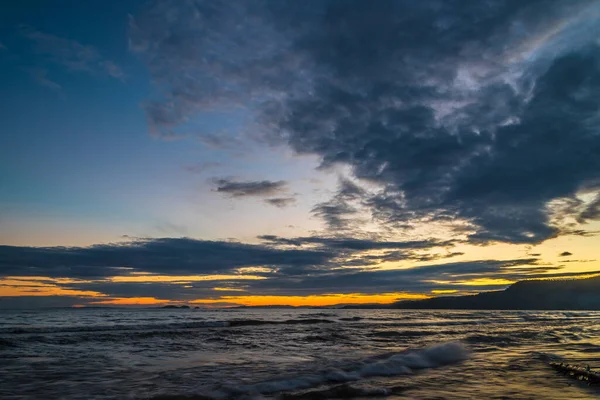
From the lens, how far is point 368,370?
13.8m

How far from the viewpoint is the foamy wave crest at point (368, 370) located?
10.8 metres

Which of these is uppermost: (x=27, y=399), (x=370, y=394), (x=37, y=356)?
(x=370, y=394)

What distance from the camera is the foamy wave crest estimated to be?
10812 millimetres

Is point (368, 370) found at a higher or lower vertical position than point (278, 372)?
higher

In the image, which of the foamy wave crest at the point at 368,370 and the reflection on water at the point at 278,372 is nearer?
the reflection on water at the point at 278,372

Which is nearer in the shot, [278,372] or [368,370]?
[278,372]

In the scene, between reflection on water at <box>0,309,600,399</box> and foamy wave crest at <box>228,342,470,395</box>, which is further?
foamy wave crest at <box>228,342,470,395</box>

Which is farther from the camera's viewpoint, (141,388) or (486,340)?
(486,340)

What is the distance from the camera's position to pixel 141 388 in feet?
35.6

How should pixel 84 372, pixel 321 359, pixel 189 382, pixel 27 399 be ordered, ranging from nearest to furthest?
pixel 27 399
pixel 189 382
pixel 84 372
pixel 321 359

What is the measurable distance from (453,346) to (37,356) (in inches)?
880

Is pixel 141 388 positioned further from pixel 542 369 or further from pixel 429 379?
pixel 542 369

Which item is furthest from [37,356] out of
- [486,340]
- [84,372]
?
[486,340]

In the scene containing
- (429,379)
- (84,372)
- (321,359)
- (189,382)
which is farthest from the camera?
(321,359)
